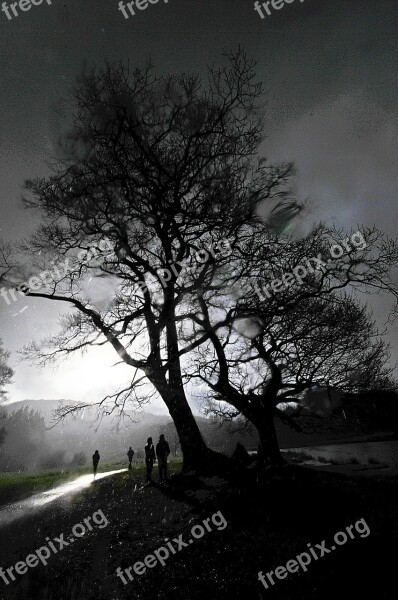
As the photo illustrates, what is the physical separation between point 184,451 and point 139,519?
4942 mm

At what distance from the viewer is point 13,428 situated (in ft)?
465

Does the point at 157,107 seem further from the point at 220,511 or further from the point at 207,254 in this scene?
the point at 220,511

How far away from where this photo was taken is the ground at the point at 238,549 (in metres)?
3.38

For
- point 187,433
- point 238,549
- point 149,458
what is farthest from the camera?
point 149,458

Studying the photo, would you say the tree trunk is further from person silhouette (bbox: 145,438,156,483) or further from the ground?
the ground

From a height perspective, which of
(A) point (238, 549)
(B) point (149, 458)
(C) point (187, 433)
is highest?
(C) point (187, 433)

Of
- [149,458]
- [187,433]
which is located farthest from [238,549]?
[149,458]

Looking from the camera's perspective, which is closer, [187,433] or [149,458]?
[187,433]

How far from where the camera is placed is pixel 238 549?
430 cm

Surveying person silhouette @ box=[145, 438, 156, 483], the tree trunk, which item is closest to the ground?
the tree trunk

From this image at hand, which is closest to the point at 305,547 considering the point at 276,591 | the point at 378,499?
the point at 276,591

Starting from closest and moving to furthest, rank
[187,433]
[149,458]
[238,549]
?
1. [238,549]
2. [187,433]
3. [149,458]

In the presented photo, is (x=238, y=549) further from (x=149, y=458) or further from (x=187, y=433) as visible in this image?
(x=149, y=458)

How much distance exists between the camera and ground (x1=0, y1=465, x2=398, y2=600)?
11.1ft
